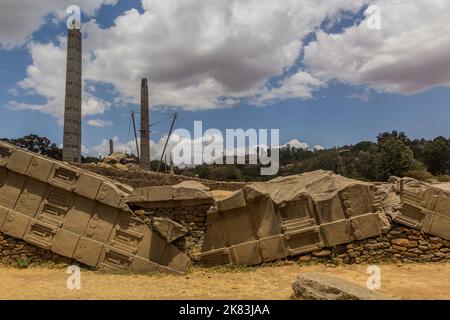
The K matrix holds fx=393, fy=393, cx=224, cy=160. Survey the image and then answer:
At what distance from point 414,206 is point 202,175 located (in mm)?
41389

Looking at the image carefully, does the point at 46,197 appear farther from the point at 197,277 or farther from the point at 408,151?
the point at 408,151

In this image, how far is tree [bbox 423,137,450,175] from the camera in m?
43.4

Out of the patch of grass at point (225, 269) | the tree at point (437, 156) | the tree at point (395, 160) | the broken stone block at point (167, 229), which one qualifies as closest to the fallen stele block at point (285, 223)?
the patch of grass at point (225, 269)

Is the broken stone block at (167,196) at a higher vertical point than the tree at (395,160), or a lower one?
lower

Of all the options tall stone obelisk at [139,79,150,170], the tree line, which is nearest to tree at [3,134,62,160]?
the tree line

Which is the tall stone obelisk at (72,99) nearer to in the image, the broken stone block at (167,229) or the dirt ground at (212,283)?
the dirt ground at (212,283)

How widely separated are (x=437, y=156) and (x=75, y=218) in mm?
44025

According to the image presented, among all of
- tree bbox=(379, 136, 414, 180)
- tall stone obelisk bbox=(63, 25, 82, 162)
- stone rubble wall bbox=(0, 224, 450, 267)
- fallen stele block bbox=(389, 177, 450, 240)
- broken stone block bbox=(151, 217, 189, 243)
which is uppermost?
tall stone obelisk bbox=(63, 25, 82, 162)

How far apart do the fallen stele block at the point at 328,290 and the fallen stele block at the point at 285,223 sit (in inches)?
113

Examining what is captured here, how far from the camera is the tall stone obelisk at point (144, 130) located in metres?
27.9

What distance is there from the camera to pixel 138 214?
1006 centimetres

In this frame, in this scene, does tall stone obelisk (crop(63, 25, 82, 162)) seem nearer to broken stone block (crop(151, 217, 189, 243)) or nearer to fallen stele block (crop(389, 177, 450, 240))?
broken stone block (crop(151, 217, 189, 243))

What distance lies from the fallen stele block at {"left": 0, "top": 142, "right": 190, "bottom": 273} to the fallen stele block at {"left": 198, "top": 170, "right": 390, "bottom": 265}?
3.86ft

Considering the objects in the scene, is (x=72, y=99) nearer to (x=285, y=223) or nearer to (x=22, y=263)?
(x=22, y=263)
